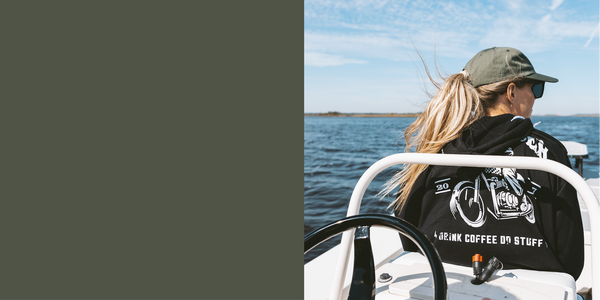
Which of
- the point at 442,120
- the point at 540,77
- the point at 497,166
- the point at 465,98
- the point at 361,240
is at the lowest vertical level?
the point at 361,240

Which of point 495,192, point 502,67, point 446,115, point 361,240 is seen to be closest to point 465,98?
point 446,115

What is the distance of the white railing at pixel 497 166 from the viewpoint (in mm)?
1252

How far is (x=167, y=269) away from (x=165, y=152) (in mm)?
106

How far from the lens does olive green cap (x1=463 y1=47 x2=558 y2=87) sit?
181 centimetres

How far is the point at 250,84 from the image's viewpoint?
15.5 inches

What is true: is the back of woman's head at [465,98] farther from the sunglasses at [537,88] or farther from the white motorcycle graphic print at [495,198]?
the white motorcycle graphic print at [495,198]

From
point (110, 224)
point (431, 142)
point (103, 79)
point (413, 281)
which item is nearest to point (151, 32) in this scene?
point (103, 79)

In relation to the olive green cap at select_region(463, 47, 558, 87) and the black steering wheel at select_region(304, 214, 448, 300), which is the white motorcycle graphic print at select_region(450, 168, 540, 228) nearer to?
the olive green cap at select_region(463, 47, 558, 87)

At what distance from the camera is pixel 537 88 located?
188 cm

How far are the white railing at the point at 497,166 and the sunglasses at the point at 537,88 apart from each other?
2.27ft

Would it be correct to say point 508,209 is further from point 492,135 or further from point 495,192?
point 492,135

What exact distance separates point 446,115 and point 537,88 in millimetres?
500

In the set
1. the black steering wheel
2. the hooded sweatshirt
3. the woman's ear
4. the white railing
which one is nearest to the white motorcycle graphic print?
the hooded sweatshirt

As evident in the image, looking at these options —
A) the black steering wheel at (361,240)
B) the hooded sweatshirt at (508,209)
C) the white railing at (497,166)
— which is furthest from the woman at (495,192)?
the black steering wheel at (361,240)
